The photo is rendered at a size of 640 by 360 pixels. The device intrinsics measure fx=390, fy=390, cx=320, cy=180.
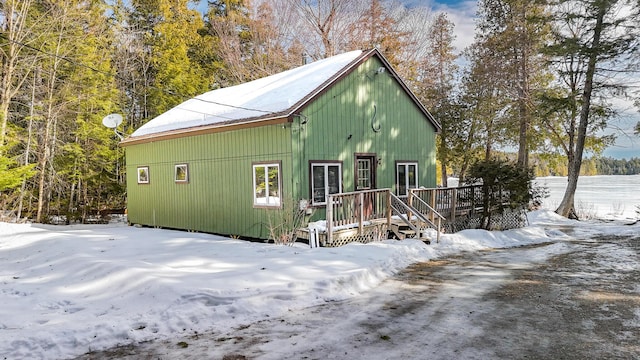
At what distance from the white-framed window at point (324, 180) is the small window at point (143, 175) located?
792 centimetres

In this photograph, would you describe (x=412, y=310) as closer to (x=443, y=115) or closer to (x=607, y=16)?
(x=607, y=16)

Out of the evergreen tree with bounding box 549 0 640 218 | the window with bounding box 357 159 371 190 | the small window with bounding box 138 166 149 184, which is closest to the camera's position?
the window with bounding box 357 159 371 190

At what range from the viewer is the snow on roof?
422 inches

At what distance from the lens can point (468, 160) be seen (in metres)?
23.7

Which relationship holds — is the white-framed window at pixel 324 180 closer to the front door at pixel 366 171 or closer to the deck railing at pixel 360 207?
the deck railing at pixel 360 207

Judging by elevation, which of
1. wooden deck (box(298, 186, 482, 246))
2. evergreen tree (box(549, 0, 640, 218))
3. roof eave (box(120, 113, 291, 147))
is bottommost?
wooden deck (box(298, 186, 482, 246))

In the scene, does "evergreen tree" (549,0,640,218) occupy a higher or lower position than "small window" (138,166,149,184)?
higher

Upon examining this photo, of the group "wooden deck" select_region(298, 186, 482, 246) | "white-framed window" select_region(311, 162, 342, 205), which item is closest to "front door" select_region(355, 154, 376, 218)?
"white-framed window" select_region(311, 162, 342, 205)

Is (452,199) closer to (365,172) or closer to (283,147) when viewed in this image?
(365,172)

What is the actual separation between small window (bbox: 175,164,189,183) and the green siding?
4.97 metres

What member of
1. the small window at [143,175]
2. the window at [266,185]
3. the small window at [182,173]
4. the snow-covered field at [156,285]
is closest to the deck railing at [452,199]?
the snow-covered field at [156,285]

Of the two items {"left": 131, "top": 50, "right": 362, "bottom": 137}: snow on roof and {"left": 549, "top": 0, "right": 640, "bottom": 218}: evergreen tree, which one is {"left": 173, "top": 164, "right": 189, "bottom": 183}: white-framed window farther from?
{"left": 549, "top": 0, "right": 640, "bottom": 218}: evergreen tree

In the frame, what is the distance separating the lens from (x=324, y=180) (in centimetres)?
1073

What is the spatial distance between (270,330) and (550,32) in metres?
20.3
